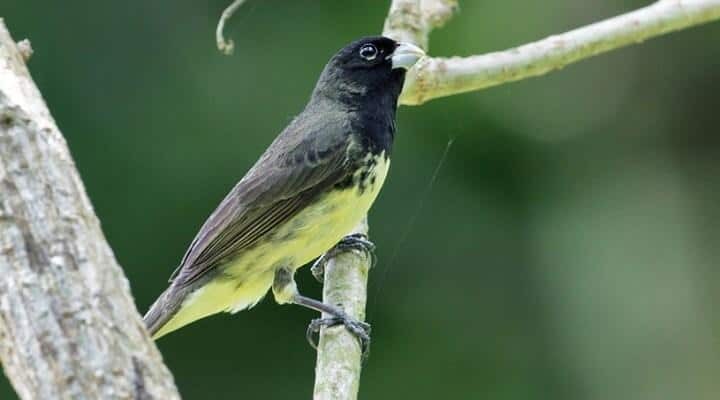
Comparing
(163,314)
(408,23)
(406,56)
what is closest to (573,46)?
(406,56)

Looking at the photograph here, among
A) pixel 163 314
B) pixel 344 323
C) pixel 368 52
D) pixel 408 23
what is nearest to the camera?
pixel 344 323

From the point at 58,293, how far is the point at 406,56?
2767 millimetres

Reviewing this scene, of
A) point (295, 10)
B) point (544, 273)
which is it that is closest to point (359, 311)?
point (544, 273)

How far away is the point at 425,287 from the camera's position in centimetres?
901

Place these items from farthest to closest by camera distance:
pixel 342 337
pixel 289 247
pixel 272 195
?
pixel 272 195
pixel 289 247
pixel 342 337

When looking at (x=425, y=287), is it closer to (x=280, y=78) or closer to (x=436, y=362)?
(x=436, y=362)

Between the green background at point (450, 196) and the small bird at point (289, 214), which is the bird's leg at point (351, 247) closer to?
the small bird at point (289, 214)

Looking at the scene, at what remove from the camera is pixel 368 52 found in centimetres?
564

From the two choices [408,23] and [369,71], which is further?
[408,23]

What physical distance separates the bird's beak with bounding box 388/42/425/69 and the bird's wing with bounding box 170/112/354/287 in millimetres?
319

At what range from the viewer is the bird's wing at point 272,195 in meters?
5.24

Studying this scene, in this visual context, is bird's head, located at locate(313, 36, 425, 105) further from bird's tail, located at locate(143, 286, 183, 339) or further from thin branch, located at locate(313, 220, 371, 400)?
bird's tail, located at locate(143, 286, 183, 339)

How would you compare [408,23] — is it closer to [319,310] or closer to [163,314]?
[319,310]

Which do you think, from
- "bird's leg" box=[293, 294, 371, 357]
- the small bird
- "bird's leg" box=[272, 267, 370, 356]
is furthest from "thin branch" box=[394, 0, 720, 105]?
"bird's leg" box=[293, 294, 371, 357]
